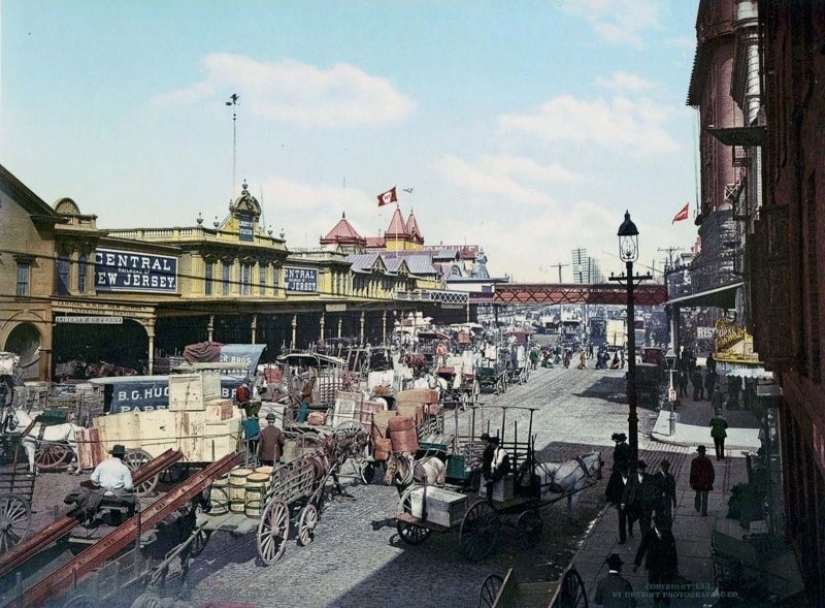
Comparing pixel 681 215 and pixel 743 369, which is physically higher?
pixel 681 215

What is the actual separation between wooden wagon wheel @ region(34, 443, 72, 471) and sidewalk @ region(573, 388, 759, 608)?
1373 cm

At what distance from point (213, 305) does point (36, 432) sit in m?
22.0

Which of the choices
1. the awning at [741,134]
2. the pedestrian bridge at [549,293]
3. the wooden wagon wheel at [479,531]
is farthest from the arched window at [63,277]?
the pedestrian bridge at [549,293]

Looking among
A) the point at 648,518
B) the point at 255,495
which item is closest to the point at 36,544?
the point at 255,495

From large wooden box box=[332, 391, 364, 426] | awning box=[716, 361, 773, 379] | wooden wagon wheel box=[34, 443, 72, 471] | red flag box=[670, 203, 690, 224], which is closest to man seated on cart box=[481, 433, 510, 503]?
large wooden box box=[332, 391, 364, 426]

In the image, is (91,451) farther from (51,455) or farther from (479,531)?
(479,531)

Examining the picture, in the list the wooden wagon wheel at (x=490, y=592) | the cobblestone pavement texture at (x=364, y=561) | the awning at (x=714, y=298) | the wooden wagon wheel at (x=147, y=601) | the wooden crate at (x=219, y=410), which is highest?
the awning at (x=714, y=298)

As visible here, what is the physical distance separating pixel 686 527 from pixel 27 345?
2613cm

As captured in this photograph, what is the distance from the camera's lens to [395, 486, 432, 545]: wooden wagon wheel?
13.4 m

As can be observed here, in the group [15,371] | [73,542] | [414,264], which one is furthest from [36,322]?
[414,264]

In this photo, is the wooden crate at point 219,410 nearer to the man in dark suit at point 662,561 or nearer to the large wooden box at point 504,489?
the large wooden box at point 504,489

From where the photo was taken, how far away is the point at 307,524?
13.9m

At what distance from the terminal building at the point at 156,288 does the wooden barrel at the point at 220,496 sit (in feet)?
36.0

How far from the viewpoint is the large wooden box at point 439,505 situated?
1288 cm
